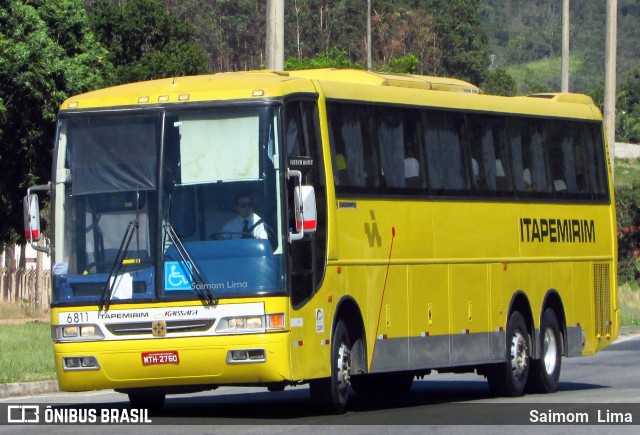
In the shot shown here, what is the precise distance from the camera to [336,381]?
49.8 feet

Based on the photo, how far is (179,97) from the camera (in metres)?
14.7

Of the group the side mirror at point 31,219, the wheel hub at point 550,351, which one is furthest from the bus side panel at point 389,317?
the wheel hub at point 550,351

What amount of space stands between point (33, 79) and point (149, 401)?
1695 centimetres

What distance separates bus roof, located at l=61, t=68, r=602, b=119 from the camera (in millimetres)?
14656

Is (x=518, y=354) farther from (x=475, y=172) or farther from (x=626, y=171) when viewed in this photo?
(x=626, y=171)

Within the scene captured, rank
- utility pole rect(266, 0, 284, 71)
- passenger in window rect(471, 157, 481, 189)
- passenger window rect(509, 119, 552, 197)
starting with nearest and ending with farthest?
passenger in window rect(471, 157, 481, 189)
passenger window rect(509, 119, 552, 197)
utility pole rect(266, 0, 284, 71)

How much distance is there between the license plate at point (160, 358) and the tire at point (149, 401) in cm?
212

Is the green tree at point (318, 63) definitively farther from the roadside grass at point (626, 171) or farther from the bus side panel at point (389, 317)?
the bus side panel at point (389, 317)

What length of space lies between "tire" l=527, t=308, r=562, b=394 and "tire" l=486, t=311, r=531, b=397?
219 mm

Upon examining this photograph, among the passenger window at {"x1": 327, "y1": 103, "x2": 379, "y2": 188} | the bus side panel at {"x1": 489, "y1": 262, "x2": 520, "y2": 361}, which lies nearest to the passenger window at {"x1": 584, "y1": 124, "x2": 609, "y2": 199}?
the bus side panel at {"x1": 489, "y1": 262, "x2": 520, "y2": 361}

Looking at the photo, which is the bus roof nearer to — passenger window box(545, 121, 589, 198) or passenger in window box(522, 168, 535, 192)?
passenger window box(545, 121, 589, 198)

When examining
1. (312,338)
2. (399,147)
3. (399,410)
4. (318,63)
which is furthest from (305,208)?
(318,63)

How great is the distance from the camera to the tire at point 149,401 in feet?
53.3

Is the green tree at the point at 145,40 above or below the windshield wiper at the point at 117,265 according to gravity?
above
